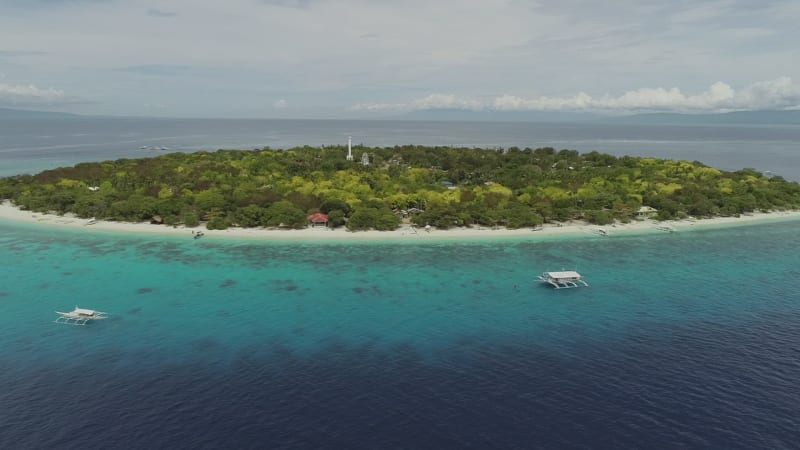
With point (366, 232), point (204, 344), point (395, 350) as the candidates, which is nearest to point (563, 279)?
point (395, 350)

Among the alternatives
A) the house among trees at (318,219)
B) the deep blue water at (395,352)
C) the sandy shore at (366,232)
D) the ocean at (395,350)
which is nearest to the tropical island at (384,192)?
the house among trees at (318,219)

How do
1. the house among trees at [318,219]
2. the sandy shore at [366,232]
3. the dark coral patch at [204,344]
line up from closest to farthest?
the dark coral patch at [204,344], the sandy shore at [366,232], the house among trees at [318,219]

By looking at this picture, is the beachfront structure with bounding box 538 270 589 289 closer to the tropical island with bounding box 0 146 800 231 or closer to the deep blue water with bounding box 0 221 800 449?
the deep blue water with bounding box 0 221 800 449

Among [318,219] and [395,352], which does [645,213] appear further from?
[395,352]

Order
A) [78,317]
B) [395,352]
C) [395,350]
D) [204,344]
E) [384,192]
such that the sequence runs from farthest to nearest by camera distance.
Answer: [384,192] → [78,317] → [204,344] → [395,350] → [395,352]

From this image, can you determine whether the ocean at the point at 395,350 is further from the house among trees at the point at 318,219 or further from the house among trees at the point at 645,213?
the house among trees at the point at 645,213

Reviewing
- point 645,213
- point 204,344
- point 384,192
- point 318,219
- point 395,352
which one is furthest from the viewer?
point 384,192
